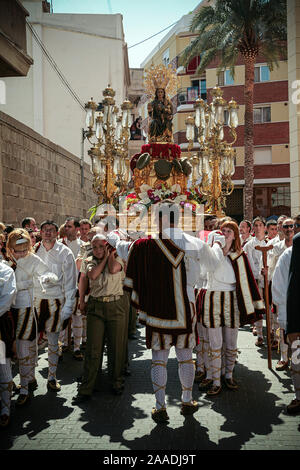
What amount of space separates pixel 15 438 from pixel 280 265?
331cm

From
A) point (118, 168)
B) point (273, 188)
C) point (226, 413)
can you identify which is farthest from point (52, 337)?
point (273, 188)

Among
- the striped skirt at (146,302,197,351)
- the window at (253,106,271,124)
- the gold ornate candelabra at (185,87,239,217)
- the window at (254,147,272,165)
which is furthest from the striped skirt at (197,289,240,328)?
the window at (253,106,271,124)

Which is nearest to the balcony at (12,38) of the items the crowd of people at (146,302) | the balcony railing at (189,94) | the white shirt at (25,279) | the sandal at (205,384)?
the crowd of people at (146,302)

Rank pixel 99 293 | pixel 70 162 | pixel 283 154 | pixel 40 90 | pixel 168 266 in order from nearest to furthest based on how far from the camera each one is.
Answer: pixel 168 266
pixel 99 293
pixel 70 162
pixel 40 90
pixel 283 154

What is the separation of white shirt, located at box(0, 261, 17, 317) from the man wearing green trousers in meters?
1.14

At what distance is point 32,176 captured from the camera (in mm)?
12484

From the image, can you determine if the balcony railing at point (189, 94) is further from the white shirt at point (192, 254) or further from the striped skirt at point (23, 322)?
the striped skirt at point (23, 322)

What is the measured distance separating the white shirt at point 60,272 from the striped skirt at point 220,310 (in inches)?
67.3

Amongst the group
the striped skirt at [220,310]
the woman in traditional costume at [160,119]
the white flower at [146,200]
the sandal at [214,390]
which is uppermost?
the woman in traditional costume at [160,119]

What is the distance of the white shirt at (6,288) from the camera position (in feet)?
14.5

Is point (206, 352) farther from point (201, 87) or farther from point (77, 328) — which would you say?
point (201, 87)

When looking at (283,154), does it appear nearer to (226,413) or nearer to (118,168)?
(118,168)

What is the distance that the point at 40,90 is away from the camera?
26.6 meters

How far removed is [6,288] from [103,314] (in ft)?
4.97
